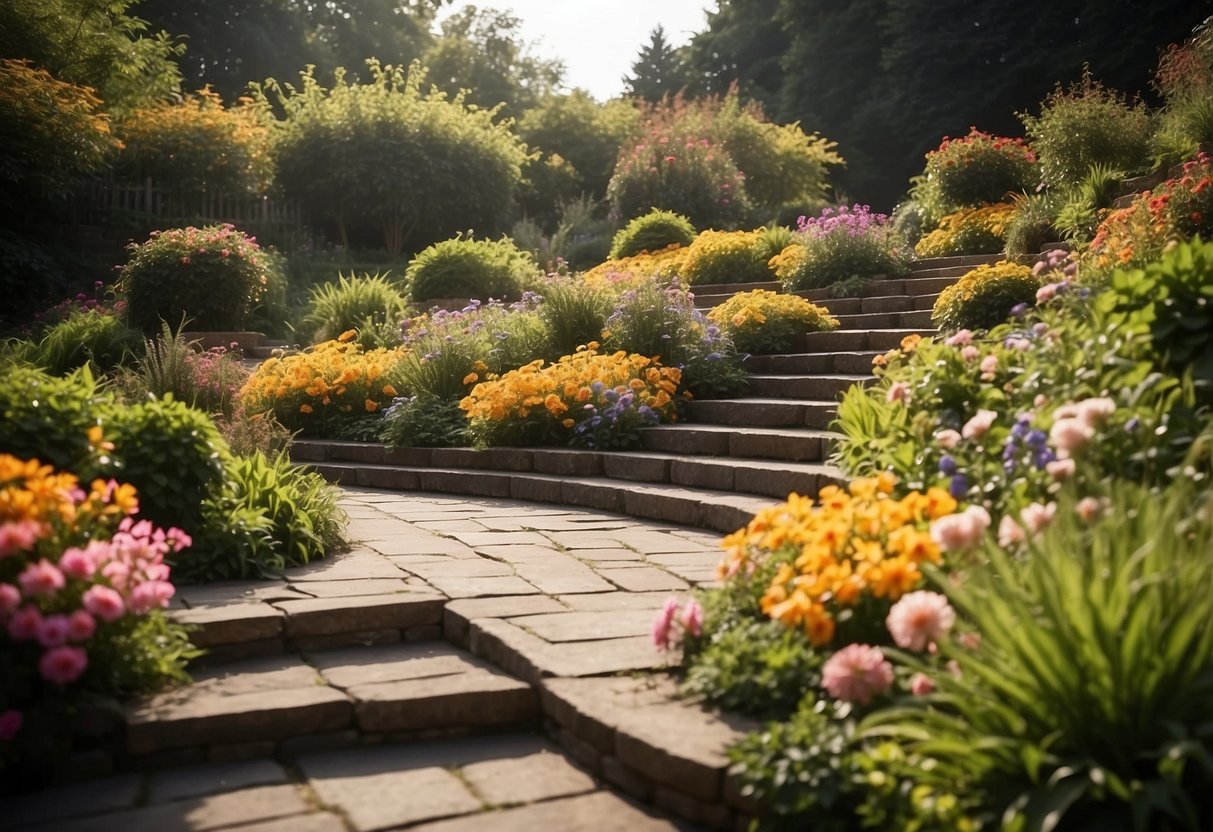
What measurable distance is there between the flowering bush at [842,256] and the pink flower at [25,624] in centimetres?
806

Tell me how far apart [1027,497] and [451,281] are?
981cm

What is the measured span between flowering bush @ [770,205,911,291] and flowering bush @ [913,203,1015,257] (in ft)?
2.99

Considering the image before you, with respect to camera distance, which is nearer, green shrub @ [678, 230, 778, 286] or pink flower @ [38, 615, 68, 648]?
pink flower @ [38, 615, 68, 648]

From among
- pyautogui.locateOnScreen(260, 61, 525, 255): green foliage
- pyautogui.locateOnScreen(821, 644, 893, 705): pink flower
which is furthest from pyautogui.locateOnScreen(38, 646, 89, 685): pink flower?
pyautogui.locateOnScreen(260, 61, 525, 255): green foliage

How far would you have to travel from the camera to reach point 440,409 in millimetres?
7738

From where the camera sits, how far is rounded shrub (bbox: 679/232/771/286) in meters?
11.7

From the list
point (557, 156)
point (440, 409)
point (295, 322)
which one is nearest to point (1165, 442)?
point (440, 409)

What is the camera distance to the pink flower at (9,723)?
2664mm

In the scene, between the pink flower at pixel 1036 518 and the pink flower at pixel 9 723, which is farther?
the pink flower at pixel 9 723

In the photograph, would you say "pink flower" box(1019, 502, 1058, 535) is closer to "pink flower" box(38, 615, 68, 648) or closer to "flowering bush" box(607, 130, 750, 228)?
"pink flower" box(38, 615, 68, 648)

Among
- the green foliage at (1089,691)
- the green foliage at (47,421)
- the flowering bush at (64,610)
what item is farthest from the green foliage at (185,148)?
the green foliage at (1089,691)

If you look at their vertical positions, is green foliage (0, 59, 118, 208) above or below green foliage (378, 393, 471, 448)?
above

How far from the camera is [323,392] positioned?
8.32 m

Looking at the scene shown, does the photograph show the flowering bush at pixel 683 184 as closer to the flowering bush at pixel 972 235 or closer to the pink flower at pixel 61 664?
the flowering bush at pixel 972 235
